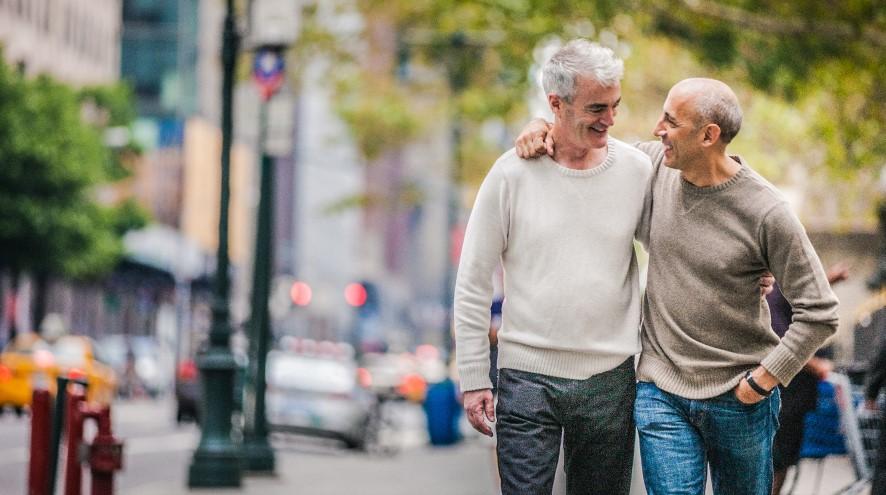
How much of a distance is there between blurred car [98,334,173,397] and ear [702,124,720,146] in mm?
48710

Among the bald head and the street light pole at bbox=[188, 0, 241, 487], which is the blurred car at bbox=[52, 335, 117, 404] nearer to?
the street light pole at bbox=[188, 0, 241, 487]

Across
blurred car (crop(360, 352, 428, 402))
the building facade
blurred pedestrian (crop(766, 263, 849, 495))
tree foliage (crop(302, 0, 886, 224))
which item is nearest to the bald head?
blurred pedestrian (crop(766, 263, 849, 495))

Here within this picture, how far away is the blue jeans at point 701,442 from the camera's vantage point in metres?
5.45

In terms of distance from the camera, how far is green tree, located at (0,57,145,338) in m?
46.1

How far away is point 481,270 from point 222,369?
1041 centimetres

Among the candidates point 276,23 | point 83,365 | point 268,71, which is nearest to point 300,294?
point 83,365

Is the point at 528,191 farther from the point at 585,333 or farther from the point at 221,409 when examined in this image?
the point at 221,409

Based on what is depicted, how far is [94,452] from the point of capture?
28.5 ft

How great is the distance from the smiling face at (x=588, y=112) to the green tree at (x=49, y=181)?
41.3 metres

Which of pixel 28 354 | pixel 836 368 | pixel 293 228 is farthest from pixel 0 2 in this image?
pixel 836 368

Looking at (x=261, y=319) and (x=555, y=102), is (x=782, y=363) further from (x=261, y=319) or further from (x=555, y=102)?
(x=261, y=319)

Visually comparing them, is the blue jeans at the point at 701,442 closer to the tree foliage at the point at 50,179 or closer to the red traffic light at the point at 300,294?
the red traffic light at the point at 300,294

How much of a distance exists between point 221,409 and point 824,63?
6.54 meters

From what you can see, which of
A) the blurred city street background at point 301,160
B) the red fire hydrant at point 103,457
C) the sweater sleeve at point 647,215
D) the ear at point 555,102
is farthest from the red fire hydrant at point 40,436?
the ear at point 555,102
